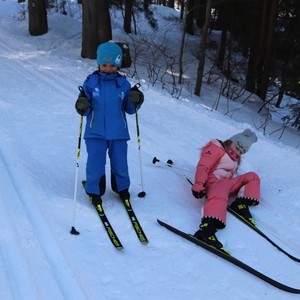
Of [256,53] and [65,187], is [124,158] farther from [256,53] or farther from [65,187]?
[256,53]

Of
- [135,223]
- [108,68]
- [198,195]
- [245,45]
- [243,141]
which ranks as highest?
[108,68]

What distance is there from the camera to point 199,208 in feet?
15.0

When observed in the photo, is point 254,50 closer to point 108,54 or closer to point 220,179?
point 220,179

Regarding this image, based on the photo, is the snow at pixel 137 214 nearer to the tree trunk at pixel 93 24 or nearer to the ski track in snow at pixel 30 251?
the ski track in snow at pixel 30 251

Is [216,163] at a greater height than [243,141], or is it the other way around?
[243,141]

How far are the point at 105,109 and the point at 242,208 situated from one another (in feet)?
6.28

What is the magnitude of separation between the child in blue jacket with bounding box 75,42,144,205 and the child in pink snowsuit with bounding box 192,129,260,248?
101cm

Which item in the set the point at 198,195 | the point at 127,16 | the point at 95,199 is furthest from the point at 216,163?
the point at 127,16

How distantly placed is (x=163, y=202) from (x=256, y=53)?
11.7 meters

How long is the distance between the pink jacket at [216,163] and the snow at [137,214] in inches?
16.9

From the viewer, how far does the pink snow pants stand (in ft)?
13.5

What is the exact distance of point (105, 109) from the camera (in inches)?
161

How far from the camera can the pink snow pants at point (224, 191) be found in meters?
4.13

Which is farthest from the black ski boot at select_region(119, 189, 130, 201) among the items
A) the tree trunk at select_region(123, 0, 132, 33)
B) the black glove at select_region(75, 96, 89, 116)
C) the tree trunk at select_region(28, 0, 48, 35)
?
the tree trunk at select_region(123, 0, 132, 33)
